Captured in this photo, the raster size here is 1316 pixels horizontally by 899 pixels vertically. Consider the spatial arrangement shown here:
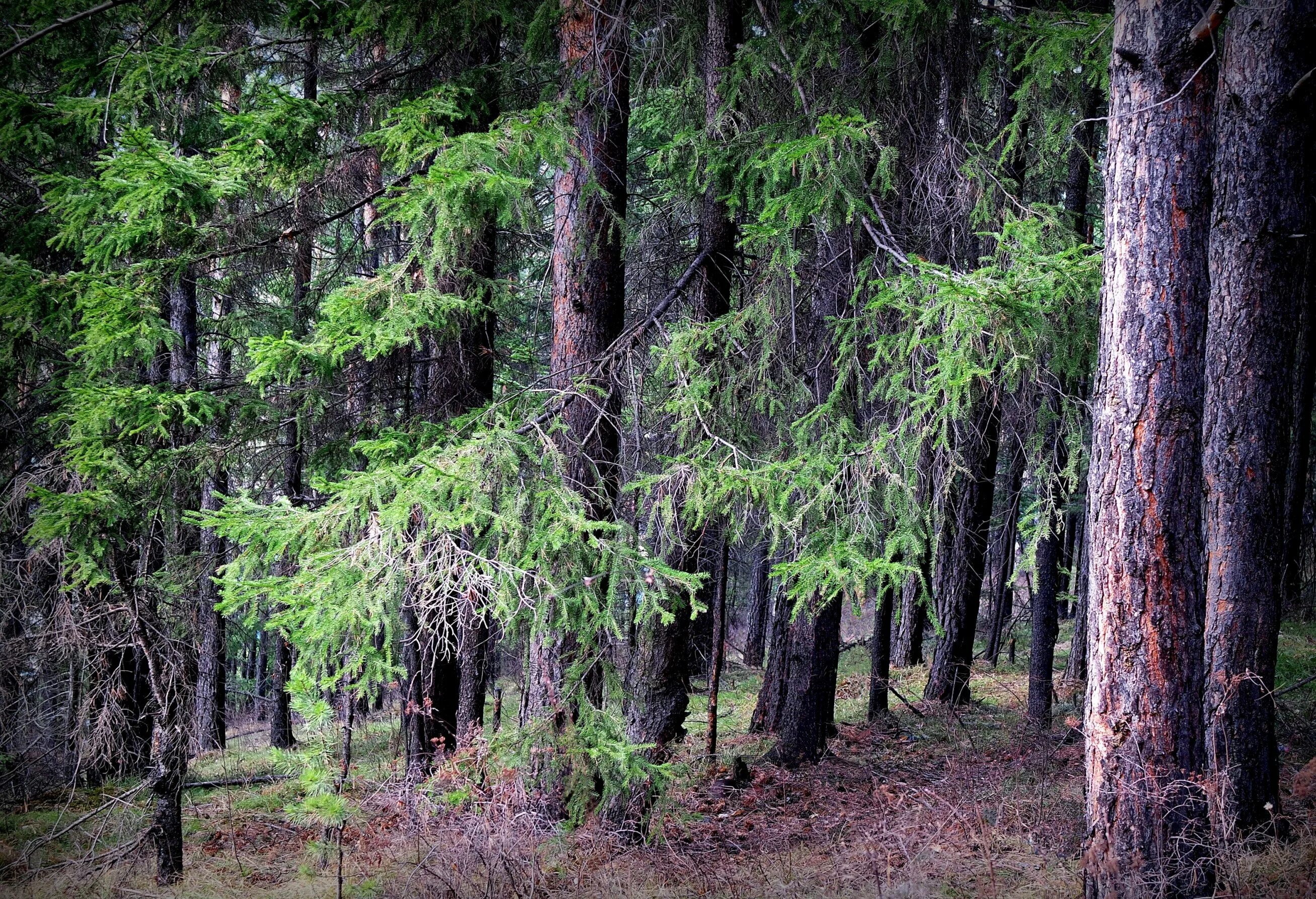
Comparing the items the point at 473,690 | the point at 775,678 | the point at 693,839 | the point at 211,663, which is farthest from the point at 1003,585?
the point at 211,663

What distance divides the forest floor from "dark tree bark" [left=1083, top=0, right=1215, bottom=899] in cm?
52

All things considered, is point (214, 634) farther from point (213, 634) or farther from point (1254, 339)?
point (1254, 339)

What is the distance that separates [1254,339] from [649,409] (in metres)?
4.75

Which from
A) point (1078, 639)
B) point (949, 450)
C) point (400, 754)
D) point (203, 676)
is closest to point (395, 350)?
point (949, 450)

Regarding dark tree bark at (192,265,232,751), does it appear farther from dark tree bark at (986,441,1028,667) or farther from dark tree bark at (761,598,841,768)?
dark tree bark at (986,441,1028,667)

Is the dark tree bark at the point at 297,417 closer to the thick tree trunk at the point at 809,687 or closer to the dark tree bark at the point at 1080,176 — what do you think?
the thick tree trunk at the point at 809,687

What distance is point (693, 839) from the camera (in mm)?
7301

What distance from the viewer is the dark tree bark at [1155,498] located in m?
4.55

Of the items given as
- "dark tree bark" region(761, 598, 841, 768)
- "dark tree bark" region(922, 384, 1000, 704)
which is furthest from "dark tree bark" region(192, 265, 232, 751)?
"dark tree bark" region(922, 384, 1000, 704)

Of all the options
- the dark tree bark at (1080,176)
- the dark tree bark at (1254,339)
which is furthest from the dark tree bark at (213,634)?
the dark tree bark at (1080,176)

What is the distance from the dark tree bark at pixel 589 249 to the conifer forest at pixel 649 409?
0.04 m

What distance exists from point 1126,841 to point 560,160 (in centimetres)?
565

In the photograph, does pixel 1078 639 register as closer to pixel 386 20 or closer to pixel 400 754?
pixel 400 754

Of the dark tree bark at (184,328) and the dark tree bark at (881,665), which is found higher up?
the dark tree bark at (184,328)
